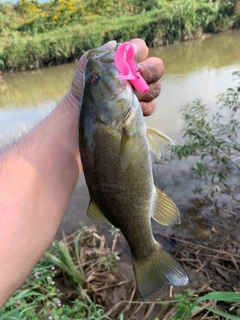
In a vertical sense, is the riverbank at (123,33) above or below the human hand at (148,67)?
below

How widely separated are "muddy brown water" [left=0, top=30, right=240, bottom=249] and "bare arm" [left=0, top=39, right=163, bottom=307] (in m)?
0.60

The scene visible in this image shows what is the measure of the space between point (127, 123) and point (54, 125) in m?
0.51

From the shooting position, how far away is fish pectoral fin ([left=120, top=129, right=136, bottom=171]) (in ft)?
4.41

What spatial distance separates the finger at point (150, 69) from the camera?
150 centimetres

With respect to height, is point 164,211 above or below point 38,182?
below

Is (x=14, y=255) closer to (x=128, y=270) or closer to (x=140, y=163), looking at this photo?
(x=140, y=163)

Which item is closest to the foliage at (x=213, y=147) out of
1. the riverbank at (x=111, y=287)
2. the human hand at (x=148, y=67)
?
the riverbank at (x=111, y=287)

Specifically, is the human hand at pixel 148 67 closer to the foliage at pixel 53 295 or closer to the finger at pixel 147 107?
the finger at pixel 147 107

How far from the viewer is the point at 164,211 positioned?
5.10ft

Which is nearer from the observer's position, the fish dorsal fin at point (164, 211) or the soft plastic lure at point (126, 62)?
the soft plastic lure at point (126, 62)

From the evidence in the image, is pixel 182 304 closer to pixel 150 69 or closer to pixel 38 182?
pixel 38 182

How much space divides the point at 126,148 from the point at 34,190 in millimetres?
520

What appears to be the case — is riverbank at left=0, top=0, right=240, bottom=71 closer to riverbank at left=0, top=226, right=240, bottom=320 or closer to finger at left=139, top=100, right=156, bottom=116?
riverbank at left=0, top=226, right=240, bottom=320

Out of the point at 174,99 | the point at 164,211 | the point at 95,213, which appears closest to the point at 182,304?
the point at 164,211
